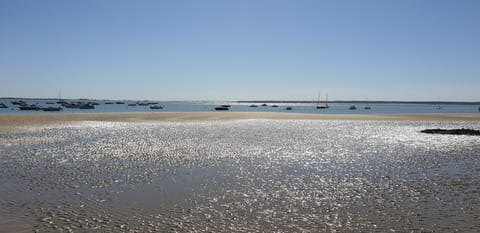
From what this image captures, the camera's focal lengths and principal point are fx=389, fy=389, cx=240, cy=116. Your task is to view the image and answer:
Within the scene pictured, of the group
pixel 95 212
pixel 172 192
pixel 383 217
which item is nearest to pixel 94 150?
pixel 172 192

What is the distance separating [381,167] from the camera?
832 inches

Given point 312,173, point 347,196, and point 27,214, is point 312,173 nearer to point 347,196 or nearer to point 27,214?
point 347,196

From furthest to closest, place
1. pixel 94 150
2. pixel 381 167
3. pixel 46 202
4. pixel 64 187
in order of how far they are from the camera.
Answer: pixel 94 150
pixel 381 167
pixel 64 187
pixel 46 202

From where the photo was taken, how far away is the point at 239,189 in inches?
611

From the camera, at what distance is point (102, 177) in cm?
1783

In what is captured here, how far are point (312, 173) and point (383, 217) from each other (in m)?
7.44

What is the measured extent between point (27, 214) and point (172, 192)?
5.04 metres

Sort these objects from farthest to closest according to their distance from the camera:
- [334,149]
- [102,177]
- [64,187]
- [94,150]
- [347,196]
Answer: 1. [334,149]
2. [94,150]
3. [102,177]
4. [64,187]
5. [347,196]

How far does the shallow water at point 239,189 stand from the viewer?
443 inches

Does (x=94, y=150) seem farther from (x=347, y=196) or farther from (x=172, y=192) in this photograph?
(x=347, y=196)

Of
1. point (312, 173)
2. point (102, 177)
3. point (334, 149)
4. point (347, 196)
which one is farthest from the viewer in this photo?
point (334, 149)

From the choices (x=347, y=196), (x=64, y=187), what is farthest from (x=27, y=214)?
(x=347, y=196)

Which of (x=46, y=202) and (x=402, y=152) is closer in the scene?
(x=46, y=202)

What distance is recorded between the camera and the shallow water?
1125cm
